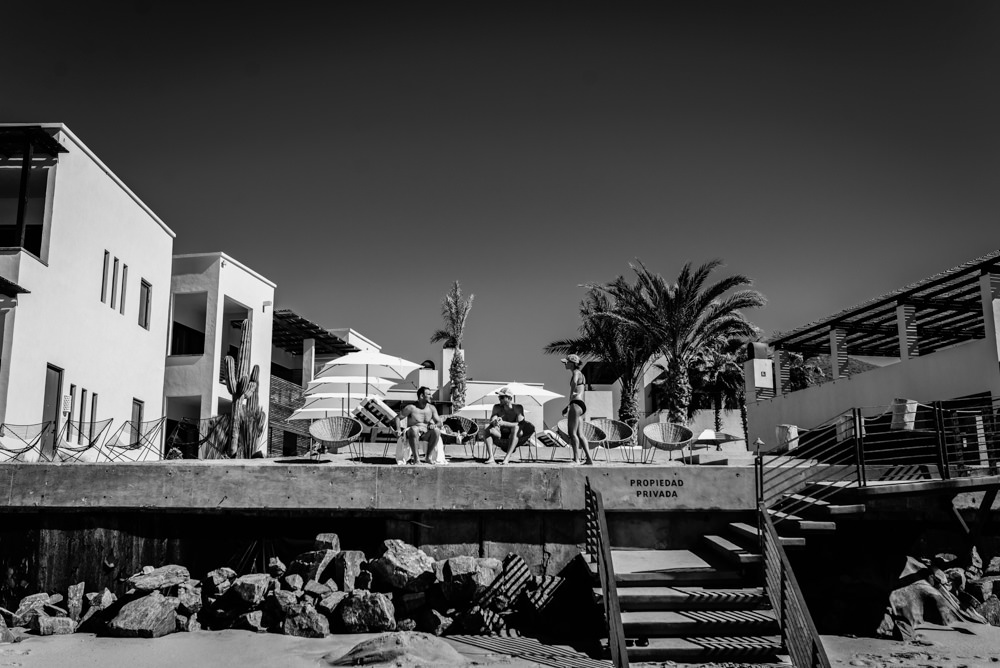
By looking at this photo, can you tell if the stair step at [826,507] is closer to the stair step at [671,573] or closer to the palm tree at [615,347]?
the stair step at [671,573]

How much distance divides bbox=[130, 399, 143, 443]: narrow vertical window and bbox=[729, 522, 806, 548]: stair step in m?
14.1

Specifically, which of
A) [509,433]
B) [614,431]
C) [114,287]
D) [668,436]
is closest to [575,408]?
[509,433]

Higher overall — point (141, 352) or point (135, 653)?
point (141, 352)

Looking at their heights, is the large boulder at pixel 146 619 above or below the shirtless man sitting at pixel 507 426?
below

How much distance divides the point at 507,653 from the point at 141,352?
1415 cm

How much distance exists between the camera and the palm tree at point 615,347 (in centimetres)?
2955

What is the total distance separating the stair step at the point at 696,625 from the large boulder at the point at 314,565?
4.28 metres

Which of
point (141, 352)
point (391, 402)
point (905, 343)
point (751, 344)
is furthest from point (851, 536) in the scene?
point (391, 402)

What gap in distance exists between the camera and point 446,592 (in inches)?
444

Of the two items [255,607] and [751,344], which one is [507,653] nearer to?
[255,607]

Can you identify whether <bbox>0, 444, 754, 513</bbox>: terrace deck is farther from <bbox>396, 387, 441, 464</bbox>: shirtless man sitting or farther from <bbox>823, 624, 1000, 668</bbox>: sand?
<bbox>823, 624, 1000, 668</bbox>: sand

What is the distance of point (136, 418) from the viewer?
20797mm

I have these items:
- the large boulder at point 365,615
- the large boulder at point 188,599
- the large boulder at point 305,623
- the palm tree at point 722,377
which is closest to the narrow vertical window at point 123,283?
the large boulder at point 188,599

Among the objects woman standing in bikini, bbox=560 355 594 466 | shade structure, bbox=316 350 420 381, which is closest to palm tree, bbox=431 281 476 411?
shade structure, bbox=316 350 420 381
